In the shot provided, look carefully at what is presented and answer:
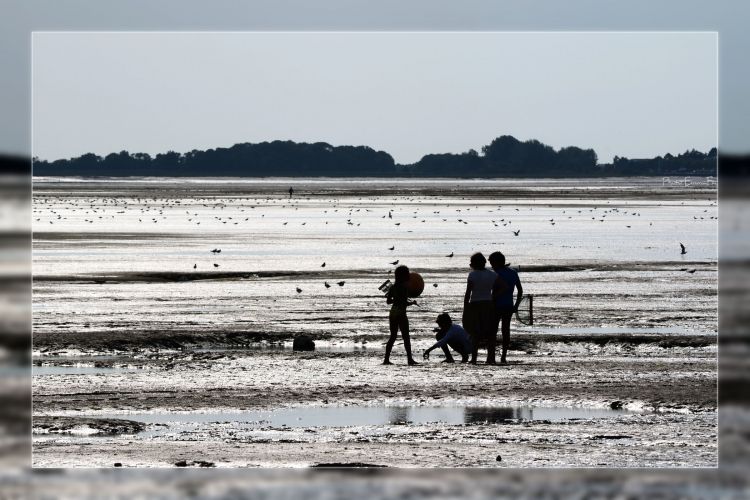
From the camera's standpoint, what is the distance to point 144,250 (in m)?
45.8

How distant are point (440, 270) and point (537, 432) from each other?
23619mm

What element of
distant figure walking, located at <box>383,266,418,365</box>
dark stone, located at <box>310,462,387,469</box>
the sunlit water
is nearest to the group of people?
distant figure walking, located at <box>383,266,418,365</box>

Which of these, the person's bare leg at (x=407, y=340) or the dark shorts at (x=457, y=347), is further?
the dark shorts at (x=457, y=347)

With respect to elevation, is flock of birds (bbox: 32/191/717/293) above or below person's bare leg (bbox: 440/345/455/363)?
above

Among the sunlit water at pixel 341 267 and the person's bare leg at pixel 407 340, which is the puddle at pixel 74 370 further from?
the sunlit water at pixel 341 267

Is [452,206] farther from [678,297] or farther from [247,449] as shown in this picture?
[247,449]

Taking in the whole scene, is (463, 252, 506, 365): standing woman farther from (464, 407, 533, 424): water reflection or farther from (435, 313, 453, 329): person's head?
(464, 407, 533, 424): water reflection

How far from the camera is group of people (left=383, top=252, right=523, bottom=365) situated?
1909cm

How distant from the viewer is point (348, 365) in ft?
63.3

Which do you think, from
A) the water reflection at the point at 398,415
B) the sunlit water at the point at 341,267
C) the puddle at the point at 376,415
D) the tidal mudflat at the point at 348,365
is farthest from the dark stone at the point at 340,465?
the sunlit water at the point at 341,267

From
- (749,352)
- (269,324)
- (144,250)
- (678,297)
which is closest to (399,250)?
(144,250)

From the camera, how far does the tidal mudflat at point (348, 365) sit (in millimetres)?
12984

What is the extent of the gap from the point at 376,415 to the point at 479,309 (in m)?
4.68

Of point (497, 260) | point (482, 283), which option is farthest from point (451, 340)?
point (497, 260)
